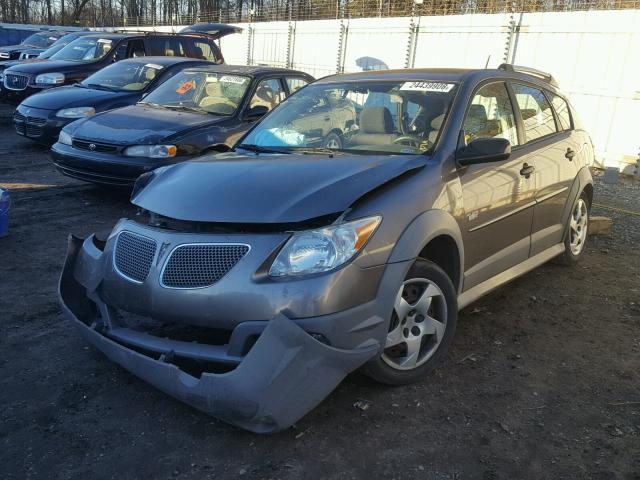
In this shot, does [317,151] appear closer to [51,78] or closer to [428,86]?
[428,86]

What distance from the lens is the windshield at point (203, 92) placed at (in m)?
7.34

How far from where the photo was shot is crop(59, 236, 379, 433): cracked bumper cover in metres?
2.52

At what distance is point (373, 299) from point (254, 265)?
23.8 inches

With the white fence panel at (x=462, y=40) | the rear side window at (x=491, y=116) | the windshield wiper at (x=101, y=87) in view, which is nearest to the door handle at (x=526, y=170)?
the rear side window at (x=491, y=116)

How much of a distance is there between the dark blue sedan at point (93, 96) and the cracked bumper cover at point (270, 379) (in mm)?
7030

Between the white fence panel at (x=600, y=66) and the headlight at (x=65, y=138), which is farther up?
the white fence panel at (x=600, y=66)

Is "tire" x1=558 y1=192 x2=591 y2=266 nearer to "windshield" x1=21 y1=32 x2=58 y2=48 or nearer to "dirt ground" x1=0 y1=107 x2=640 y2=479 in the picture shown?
"dirt ground" x1=0 y1=107 x2=640 y2=479

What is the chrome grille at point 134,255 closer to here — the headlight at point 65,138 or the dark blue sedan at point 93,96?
the headlight at point 65,138

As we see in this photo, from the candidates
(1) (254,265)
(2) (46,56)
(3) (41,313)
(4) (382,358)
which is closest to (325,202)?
(1) (254,265)

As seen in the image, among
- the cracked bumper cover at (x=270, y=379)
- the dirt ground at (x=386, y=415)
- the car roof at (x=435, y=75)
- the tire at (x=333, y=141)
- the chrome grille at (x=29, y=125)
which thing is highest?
the car roof at (x=435, y=75)

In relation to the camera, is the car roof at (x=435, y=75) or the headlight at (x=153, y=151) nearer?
the car roof at (x=435, y=75)

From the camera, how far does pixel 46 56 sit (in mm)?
13289

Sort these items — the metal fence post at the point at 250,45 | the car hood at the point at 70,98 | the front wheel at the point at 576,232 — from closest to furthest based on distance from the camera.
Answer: the front wheel at the point at 576,232 → the car hood at the point at 70,98 → the metal fence post at the point at 250,45

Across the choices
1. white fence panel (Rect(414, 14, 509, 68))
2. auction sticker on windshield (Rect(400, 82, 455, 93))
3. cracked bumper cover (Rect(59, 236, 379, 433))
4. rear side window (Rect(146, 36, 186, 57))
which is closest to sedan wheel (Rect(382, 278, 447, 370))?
cracked bumper cover (Rect(59, 236, 379, 433))
